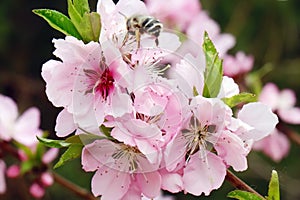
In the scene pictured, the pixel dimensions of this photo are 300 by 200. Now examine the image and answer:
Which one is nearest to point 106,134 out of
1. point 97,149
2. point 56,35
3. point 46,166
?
point 97,149

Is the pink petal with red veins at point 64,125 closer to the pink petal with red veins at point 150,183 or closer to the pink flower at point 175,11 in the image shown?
the pink petal with red veins at point 150,183

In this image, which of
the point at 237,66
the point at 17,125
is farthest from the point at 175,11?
the point at 17,125

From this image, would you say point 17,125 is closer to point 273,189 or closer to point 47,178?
point 47,178

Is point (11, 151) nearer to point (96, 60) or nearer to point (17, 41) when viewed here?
point (96, 60)

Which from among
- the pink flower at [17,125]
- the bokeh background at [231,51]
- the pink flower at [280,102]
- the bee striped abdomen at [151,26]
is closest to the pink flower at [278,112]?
the pink flower at [280,102]

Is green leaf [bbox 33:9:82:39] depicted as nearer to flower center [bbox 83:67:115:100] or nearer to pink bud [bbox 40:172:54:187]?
flower center [bbox 83:67:115:100]
